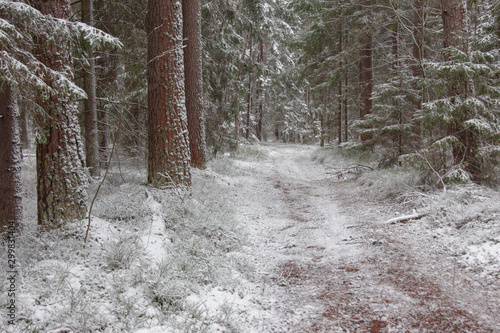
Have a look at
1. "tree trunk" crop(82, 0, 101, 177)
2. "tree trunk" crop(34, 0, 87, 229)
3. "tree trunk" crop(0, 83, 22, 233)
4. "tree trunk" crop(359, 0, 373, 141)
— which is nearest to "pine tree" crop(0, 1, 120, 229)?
"tree trunk" crop(34, 0, 87, 229)

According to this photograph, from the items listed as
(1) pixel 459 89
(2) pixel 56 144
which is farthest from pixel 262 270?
(1) pixel 459 89

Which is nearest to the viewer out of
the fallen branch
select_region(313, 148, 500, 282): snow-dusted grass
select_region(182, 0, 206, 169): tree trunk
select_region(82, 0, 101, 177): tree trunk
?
select_region(313, 148, 500, 282): snow-dusted grass

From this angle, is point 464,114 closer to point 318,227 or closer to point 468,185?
point 468,185

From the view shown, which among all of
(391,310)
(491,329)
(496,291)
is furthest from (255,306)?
(496,291)

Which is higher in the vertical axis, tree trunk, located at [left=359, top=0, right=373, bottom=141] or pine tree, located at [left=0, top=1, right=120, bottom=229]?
tree trunk, located at [left=359, top=0, right=373, bottom=141]

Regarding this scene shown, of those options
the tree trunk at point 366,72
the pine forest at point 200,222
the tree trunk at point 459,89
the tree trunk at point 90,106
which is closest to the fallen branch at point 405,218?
the pine forest at point 200,222

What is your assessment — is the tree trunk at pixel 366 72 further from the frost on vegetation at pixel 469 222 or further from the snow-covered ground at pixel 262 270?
the snow-covered ground at pixel 262 270

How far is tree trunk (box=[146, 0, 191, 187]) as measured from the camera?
20.1 ft

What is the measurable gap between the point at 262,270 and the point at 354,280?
127 centimetres

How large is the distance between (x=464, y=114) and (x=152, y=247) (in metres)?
7.03

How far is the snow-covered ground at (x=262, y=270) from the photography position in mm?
2852

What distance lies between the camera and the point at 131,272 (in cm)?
340

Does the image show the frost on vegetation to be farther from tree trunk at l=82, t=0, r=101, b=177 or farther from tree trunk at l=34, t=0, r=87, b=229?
tree trunk at l=82, t=0, r=101, b=177

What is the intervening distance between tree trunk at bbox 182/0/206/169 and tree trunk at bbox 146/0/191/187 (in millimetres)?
2699
